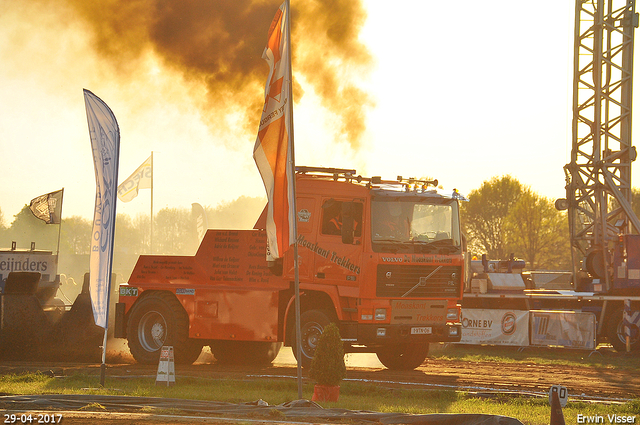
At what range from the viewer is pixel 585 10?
94.4 feet

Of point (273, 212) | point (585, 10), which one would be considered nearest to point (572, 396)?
point (273, 212)

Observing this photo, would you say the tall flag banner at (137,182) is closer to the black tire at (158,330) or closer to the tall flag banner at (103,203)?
the black tire at (158,330)

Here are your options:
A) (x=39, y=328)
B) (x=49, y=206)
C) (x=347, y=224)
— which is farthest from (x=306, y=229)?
(x=49, y=206)

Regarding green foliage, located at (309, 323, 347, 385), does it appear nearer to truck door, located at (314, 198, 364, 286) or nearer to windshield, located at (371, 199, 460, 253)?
truck door, located at (314, 198, 364, 286)

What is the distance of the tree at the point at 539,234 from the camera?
73.4 meters

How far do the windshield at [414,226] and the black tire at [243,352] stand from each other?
4883 mm

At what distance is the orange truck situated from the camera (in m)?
14.2

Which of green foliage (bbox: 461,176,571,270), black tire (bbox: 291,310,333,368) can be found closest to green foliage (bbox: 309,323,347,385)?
black tire (bbox: 291,310,333,368)

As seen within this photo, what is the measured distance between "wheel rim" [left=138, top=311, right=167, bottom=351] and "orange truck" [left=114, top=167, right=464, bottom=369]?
6.3 inches

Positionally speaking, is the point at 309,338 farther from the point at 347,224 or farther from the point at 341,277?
the point at 347,224

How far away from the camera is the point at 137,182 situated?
115ft

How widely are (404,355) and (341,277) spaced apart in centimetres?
306

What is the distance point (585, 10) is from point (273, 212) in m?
23.1

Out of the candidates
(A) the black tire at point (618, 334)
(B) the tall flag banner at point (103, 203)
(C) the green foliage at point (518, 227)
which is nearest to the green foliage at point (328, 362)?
(B) the tall flag banner at point (103, 203)
